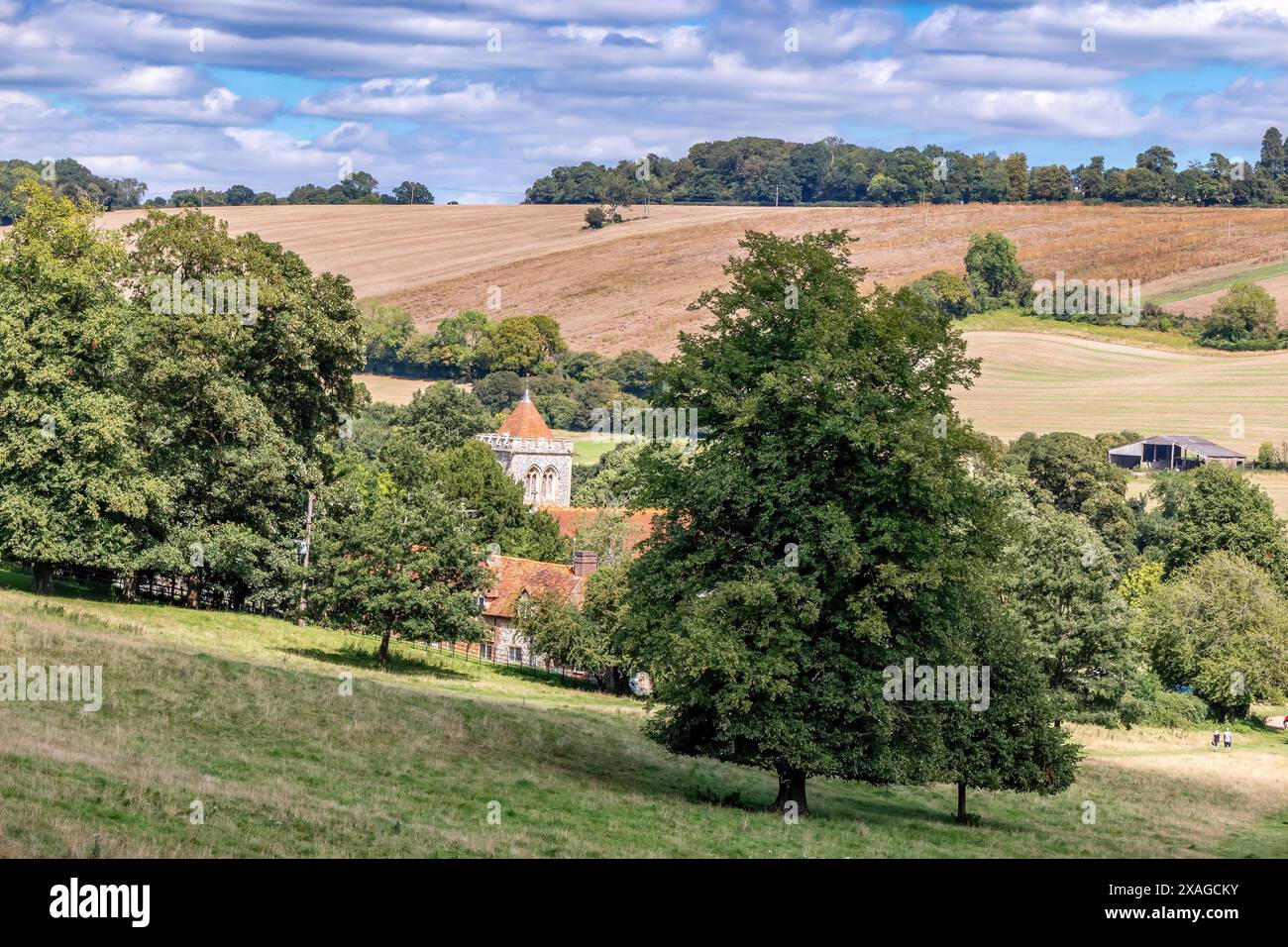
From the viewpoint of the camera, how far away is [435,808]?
27031mm

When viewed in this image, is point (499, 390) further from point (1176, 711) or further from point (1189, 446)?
point (1176, 711)

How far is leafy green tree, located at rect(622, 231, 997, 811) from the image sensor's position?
102 feet

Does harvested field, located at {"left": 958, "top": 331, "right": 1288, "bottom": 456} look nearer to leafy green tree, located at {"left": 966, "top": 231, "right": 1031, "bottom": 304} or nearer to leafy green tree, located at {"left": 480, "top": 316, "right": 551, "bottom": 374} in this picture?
leafy green tree, located at {"left": 966, "top": 231, "right": 1031, "bottom": 304}

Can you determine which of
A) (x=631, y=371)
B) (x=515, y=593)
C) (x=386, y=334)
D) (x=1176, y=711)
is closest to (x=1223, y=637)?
(x=1176, y=711)

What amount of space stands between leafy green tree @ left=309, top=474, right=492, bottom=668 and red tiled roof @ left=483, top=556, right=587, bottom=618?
1753cm

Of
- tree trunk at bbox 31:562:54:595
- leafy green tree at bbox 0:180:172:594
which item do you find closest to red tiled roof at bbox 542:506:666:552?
tree trunk at bbox 31:562:54:595

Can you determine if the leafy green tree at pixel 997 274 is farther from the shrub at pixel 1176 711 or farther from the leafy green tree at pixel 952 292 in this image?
the shrub at pixel 1176 711

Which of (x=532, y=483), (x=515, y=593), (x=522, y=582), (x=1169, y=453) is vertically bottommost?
(x=515, y=593)

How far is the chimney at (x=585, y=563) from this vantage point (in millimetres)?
81375
